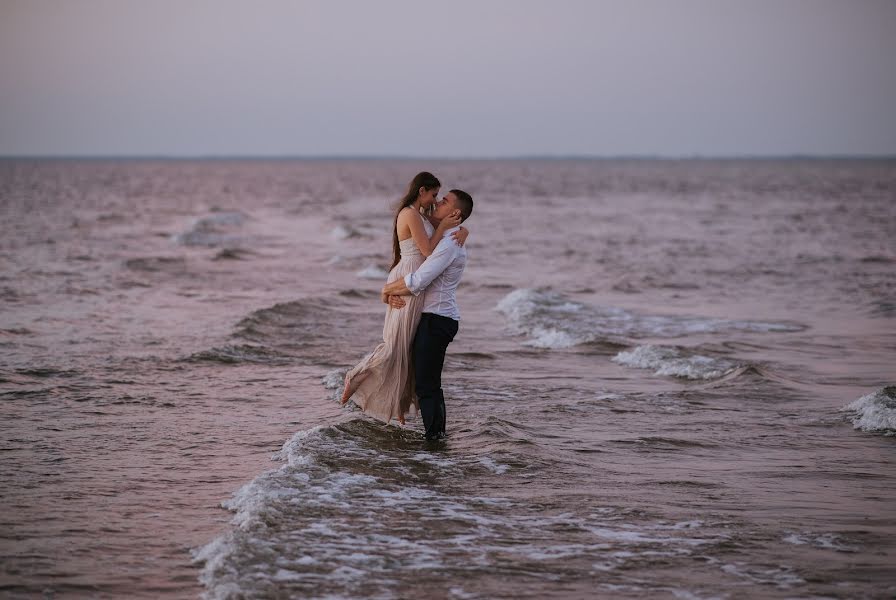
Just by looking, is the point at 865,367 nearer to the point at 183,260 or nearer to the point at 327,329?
the point at 327,329

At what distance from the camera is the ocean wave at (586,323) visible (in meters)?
13.8

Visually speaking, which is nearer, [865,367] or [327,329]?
[865,367]

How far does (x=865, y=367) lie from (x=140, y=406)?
888cm

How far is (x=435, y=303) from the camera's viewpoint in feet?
24.5

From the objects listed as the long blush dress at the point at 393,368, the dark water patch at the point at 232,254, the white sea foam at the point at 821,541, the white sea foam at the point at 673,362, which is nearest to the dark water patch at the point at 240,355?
the long blush dress at the point at 393,368

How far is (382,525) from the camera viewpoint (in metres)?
5.86

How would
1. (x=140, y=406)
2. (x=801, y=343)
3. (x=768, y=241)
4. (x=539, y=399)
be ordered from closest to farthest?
(x=140, y=406) < (x=539, y=399) < (x=801, y=343) < (x=768, y=241)

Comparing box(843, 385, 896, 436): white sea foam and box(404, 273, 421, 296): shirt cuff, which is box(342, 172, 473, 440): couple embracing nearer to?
box(404, 273, 421, 296): shirt cuff

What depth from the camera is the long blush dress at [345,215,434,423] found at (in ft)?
24.7

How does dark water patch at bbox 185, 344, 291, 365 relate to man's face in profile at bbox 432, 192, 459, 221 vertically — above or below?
below

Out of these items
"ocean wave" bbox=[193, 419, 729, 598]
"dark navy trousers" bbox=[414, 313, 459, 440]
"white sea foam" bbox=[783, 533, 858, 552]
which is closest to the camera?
"ocean wave" bbox=[193, 419, 729, 598]

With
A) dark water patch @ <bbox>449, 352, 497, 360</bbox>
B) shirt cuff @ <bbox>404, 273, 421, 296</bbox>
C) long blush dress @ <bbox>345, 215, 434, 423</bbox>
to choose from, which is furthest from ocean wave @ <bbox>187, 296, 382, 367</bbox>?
shirt cuff @ <bbox>404, 273, 421, 296</bbox>

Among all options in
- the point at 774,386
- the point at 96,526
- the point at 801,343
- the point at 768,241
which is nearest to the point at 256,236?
the point at 768,241

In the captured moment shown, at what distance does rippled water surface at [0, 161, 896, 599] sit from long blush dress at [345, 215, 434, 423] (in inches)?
14.2
